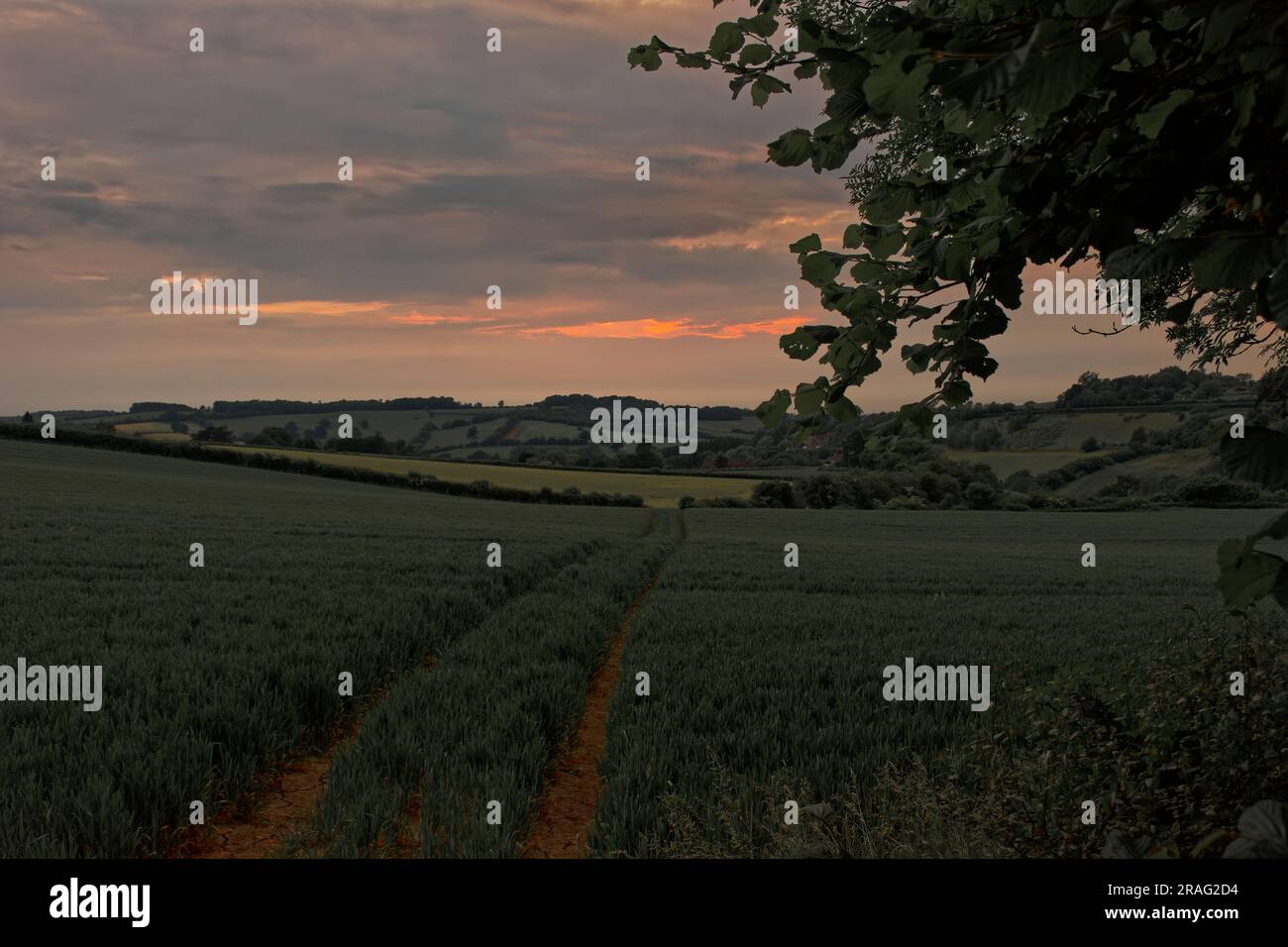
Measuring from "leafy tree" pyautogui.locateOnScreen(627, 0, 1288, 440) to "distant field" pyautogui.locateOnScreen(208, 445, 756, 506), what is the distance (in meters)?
60.9

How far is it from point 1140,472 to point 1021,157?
97509 millimetres

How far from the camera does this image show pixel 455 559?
1778cm

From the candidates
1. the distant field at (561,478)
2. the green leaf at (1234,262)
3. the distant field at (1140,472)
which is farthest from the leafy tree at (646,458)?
the green leaf at (1234,262)

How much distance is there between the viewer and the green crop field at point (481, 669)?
15.8 feet

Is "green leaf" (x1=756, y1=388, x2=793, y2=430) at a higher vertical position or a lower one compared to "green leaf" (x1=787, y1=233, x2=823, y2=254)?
lower

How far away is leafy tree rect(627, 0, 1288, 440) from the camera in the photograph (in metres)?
1.95

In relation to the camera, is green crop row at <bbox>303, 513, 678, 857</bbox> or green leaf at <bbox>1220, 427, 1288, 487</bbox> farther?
green crop row at <bbox>303, 513, 678, 857</bbox>

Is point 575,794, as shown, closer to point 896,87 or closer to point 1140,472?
point 896,87

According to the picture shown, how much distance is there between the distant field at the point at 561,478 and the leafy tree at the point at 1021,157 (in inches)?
2396

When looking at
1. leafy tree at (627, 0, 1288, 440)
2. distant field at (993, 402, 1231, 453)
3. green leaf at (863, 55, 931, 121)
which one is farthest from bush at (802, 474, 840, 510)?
green leaf at (863, 55, 931, 121)

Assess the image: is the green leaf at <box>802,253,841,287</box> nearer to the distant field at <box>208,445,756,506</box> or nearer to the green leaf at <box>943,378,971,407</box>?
the green leaf at <box>943,378,971,407</box>

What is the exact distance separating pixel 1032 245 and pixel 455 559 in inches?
644
